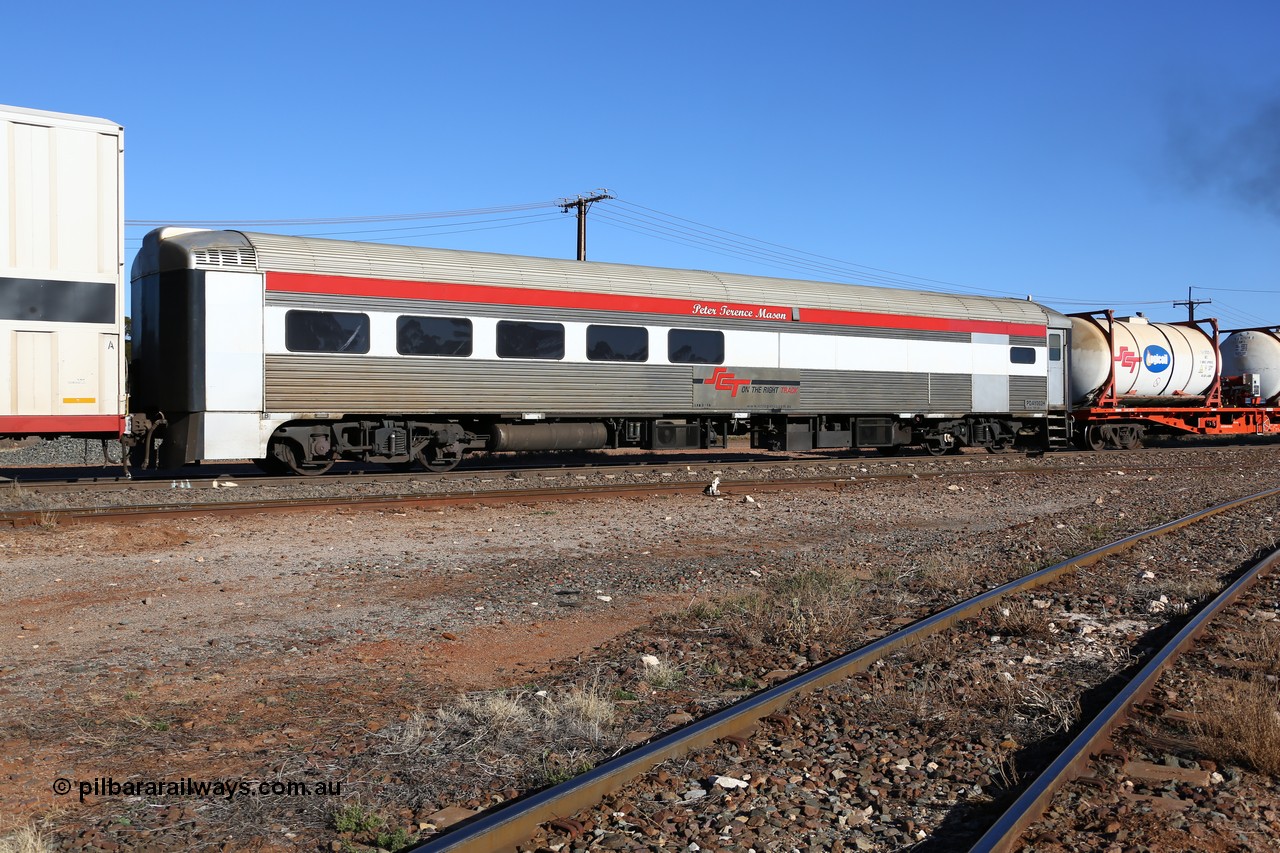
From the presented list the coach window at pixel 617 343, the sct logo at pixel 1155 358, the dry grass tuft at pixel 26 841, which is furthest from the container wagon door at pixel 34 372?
the sct logo at pixel 1155 358

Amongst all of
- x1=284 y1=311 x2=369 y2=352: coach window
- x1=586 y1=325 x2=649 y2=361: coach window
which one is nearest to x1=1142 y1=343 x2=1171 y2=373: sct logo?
x1=586 y1=325 x2=649 y2=361: coach window

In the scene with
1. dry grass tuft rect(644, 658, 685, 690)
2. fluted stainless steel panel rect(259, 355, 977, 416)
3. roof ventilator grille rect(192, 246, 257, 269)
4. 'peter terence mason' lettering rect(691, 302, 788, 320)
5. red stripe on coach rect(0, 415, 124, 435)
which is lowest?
dry grass tuft rect(644, 658, 685, 690)

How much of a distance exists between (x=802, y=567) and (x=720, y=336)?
9.66 m

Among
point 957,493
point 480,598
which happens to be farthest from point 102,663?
point 957,493

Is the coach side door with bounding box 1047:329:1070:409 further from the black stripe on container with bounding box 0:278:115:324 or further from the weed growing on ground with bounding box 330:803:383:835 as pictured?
the weed growing on ground with bounding box 330:803:383:835

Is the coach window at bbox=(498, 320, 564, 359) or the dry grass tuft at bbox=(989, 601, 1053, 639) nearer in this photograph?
the dry grass tuft at bbox=(989, 601, 1053, 639)

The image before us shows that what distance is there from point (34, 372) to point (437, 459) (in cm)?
600

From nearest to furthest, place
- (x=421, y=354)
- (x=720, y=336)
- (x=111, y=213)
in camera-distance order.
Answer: (x=111, y=213)
(x=421, y=354)
(x=720, y=336)

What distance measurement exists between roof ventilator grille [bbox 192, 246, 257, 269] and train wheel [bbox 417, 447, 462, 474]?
3900mm

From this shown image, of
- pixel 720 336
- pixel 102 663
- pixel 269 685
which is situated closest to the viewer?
pixel 269 685

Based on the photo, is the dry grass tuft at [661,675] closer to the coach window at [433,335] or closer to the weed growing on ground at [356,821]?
the weed growing on ground at [356,821]

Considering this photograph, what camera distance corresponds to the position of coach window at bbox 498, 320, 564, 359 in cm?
1617

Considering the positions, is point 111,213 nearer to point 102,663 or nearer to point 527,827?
point 102,663

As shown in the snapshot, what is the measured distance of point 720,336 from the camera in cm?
1848
